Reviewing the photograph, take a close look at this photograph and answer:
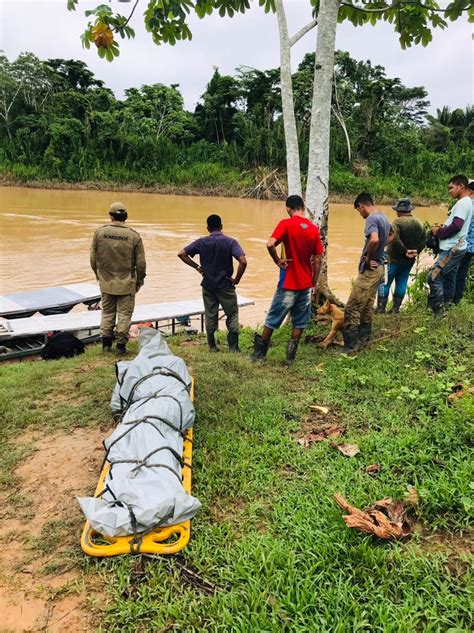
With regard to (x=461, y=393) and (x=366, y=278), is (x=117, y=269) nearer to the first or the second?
(x=366, y=278)

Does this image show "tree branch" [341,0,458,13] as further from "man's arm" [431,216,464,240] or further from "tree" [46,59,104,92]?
"tree" [46,59,104,92]

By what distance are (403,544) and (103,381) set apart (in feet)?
9.47

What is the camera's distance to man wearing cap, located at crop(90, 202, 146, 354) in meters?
4.86

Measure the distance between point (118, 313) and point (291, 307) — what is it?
2037 millimetres

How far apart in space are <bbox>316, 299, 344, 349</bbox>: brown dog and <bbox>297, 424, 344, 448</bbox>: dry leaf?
1.84 meters

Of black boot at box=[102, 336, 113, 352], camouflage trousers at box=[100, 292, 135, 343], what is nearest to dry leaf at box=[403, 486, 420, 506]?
camouflage trousers at box=[100, 292, 135, 343]

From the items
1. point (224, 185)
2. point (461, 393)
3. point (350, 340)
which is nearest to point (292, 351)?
point (350, 340)

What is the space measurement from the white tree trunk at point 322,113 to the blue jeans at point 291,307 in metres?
1.29

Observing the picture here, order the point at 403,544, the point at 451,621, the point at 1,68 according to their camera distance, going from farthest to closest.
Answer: the point at 1,68, the point at 403,544, the point at 451,621

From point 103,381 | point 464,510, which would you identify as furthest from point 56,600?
point 103,381

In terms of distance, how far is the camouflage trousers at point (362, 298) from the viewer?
438cm

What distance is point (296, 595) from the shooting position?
71.0 inches

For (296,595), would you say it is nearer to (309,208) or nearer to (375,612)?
(375,612)

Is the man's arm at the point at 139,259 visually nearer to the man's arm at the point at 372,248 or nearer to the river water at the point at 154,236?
the man's arm at the point at 372,248
